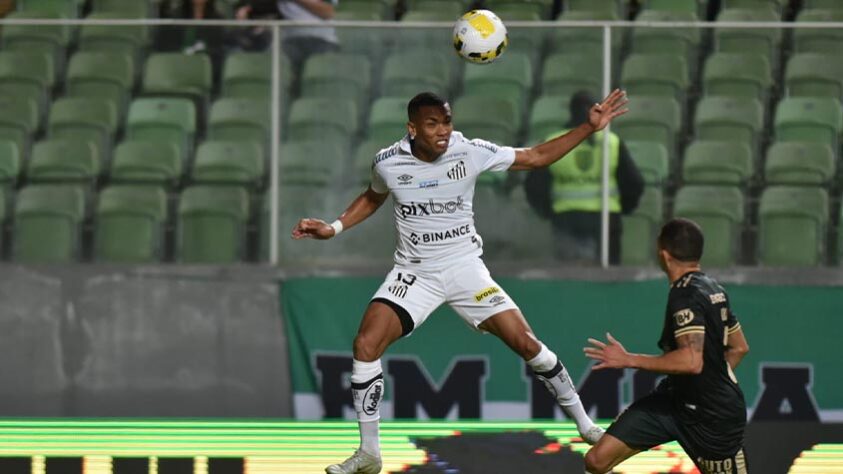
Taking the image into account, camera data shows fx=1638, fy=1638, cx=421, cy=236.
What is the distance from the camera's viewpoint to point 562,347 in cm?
1223

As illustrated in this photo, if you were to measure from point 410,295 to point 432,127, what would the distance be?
3.12 feet

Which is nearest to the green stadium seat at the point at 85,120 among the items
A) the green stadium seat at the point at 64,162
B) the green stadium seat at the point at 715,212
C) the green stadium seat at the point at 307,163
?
the green stadium seat at the point at 64,162

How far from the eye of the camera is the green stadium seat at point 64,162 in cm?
1212

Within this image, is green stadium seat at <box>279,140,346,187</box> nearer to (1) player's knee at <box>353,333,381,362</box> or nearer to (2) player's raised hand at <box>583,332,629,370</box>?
(1) player's knee at <box>353,333,381,362</box>

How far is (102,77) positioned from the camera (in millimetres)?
12164

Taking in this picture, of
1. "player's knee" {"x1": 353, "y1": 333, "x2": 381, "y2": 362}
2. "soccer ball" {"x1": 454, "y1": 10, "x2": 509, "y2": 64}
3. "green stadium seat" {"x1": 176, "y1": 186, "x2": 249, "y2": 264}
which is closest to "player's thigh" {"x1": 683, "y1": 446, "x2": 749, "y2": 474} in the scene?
"player's knee" {"x1": 353, "y1": 333, "x2": 381, "y2": 362}

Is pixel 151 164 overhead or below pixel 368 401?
overhead

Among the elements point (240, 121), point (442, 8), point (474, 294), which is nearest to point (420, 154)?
point (474, 294)

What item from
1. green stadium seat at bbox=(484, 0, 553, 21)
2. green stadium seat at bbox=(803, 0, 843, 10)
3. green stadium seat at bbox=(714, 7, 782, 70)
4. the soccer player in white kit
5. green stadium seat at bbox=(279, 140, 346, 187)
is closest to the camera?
the soccer player in white kit

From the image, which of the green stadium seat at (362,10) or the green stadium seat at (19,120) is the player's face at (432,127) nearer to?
the green stadium seat at (19,120)

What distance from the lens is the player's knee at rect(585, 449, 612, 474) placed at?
8047 mm

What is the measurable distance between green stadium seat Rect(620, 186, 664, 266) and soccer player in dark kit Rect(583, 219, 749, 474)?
155 inches

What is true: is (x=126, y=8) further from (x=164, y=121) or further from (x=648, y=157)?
(x=648, y=157)

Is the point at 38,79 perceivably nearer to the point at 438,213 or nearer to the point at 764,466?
the point at 438,213
